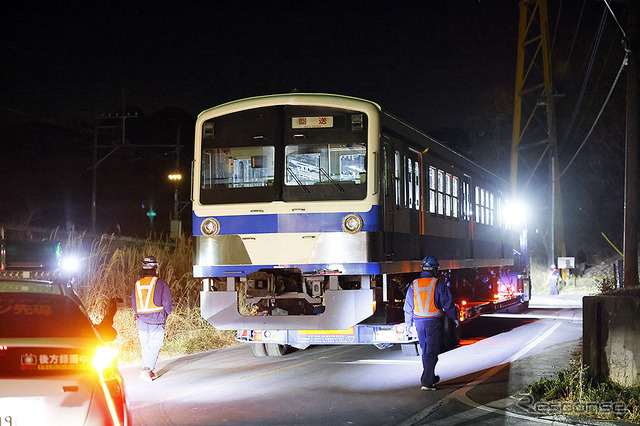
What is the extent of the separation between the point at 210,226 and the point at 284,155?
159 centimetres

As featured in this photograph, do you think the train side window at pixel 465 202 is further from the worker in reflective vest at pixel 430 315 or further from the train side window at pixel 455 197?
the worker in reflective vest at pixel 430 315

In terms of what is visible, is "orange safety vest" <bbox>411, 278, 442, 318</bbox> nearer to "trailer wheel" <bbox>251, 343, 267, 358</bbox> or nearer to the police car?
"trailer wheel" <bbox>251, 343, 267, 358</bbox>

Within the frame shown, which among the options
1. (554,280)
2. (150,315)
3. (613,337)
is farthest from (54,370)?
(554,280)

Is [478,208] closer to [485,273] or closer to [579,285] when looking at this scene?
[485,273]

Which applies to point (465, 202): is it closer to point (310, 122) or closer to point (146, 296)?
point (310, 122)

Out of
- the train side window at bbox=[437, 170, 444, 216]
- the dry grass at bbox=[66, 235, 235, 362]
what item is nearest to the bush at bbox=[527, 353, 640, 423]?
the train side window at bbox=[437, 170, 444, 216]

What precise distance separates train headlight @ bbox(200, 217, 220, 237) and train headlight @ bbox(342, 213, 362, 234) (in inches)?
79.5

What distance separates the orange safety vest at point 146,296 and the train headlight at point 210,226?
1337 mm

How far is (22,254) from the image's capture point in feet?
38.1

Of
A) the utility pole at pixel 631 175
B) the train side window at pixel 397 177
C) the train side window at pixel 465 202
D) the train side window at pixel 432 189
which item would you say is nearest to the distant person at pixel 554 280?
the utility pole at pixel 631 175

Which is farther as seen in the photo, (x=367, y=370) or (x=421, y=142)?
(x=421, y=142)

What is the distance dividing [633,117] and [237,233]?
9.98 m

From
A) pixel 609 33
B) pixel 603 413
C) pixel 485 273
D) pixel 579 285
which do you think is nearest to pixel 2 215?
pixel 485 273

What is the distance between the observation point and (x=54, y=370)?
478 cm
